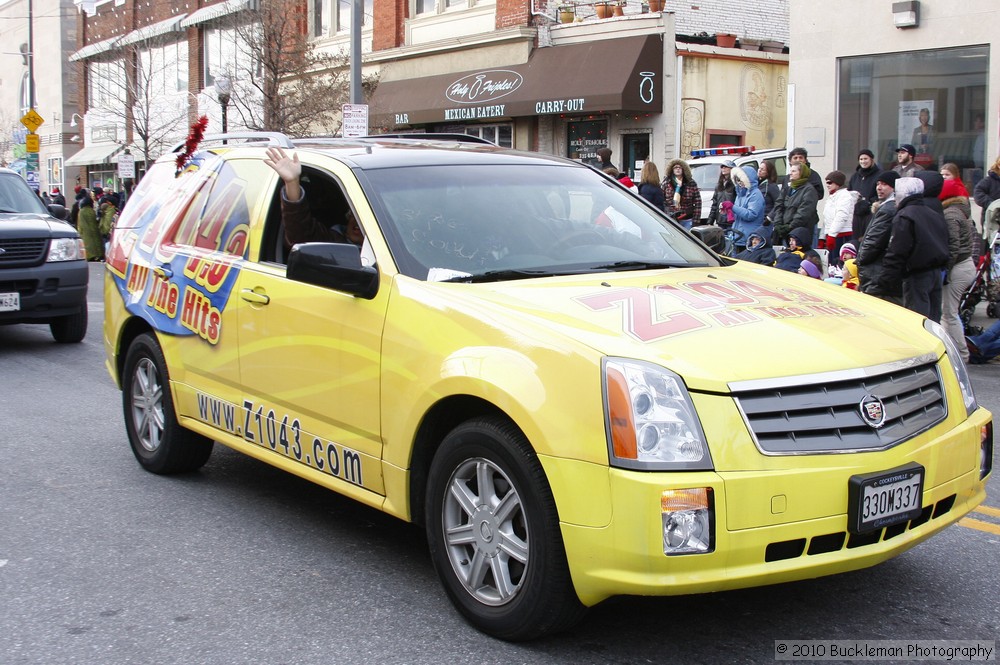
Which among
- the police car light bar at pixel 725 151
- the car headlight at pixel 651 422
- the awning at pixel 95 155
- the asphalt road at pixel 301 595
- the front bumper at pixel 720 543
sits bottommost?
the asphalt road at pixel 301 595

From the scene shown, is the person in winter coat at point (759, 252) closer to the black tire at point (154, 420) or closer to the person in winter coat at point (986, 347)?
the person in winter coat at point (986, 347)

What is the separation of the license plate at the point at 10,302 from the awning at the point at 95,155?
34.8 meters

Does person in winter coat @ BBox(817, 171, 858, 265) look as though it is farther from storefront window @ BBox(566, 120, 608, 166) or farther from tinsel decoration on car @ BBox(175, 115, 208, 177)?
storefront window @ BBox(566, 120, 608, 166)

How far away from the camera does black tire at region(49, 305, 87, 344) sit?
11898 mm

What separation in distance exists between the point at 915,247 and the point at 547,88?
15.0 metres

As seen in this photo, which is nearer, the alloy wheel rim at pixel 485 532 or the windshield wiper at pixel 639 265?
the alloy wheel rim at pixel 485 532

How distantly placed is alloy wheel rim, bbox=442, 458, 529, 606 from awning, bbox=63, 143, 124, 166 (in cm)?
4320

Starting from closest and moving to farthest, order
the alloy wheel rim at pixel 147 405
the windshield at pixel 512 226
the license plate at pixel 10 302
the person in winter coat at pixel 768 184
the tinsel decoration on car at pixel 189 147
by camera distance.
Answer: the windshield at pixel 512 226 < the alloy wheel rim at pixel 147 405 < the tinsel decoration on car at pixel 189 147 < the license plate at pixel 10 302 < the person in winter coat at pixel 768 184

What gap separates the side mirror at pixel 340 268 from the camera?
4395 mm

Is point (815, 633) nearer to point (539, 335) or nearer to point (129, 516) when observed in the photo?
point (539, 335)

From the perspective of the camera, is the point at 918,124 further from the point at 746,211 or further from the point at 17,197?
the point at 17,197

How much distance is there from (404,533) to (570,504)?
6.16 feet

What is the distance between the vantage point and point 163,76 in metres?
41.0

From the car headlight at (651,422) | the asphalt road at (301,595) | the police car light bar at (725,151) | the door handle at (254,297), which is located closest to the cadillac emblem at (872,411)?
the car headlight at (651,422)
